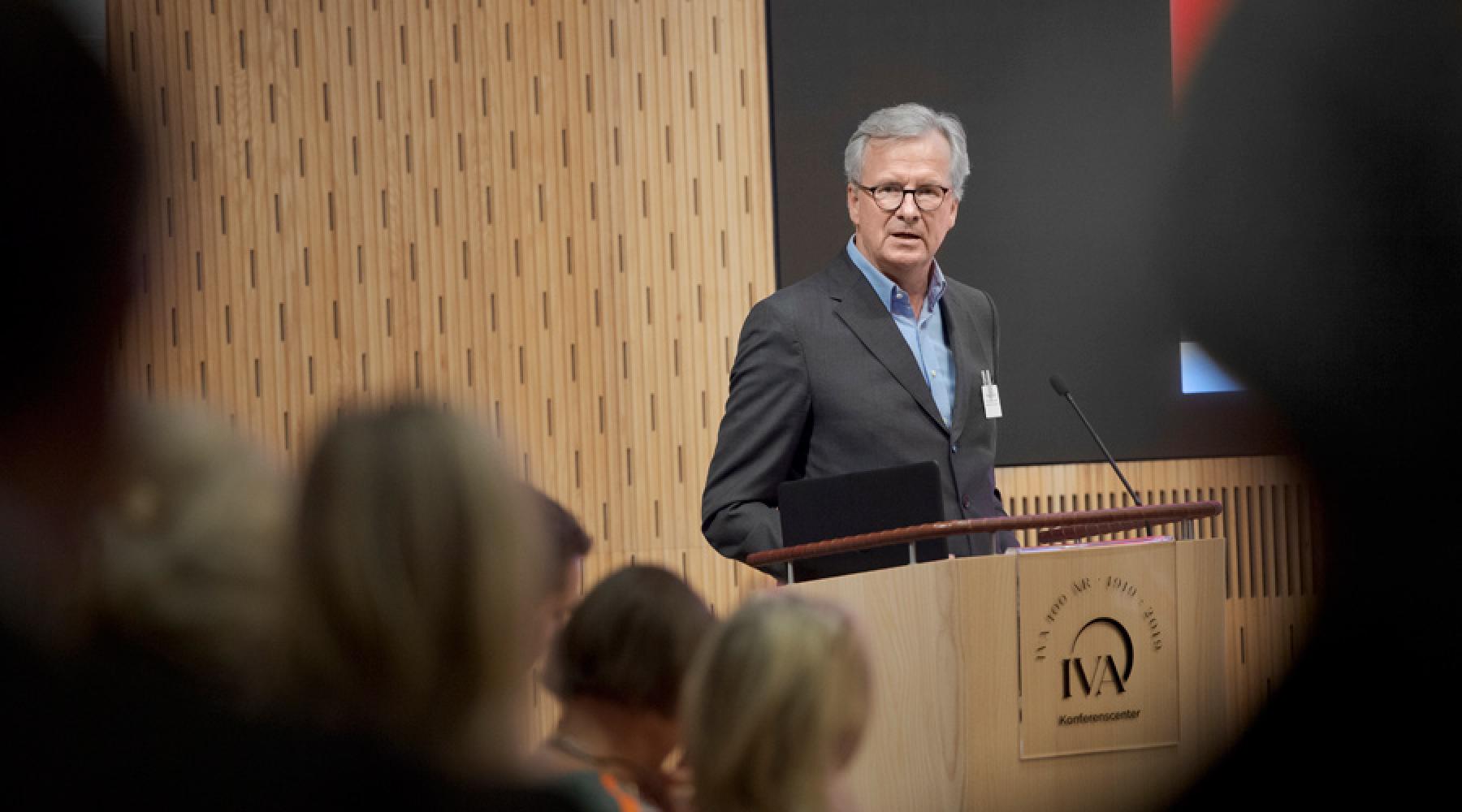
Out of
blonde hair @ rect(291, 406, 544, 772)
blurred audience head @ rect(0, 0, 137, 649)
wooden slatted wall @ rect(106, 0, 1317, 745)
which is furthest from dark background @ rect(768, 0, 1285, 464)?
blurred audience head @ rect(0, 0, 137, 649)

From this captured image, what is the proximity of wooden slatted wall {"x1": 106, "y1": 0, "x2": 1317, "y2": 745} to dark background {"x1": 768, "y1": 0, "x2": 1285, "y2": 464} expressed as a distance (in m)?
0.12

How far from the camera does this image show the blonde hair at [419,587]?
0.93 m

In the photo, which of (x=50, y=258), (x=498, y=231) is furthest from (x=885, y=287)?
(x=50, y=258)

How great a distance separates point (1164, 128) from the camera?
18.4 feet

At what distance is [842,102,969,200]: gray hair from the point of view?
3.67 metres

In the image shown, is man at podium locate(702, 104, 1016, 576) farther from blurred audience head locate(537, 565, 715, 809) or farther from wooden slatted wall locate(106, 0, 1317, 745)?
wooden slatted wall locate(106, 0, 1317, 745)

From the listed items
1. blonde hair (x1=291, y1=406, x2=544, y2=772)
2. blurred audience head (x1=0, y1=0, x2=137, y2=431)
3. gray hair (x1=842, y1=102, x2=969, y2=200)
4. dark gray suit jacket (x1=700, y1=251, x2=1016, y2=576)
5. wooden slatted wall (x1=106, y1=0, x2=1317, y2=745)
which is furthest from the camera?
wooden slatted wall (x1=106, y1=0, x2=1317, y2=745)

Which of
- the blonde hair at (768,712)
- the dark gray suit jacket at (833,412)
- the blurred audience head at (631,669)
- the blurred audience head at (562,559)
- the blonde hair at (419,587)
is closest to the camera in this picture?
the blonde hair at (419,587)

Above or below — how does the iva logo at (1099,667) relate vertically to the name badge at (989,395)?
below

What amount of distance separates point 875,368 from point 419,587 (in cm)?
258

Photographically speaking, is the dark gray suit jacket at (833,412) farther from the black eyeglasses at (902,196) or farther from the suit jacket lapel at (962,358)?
the black eyeglasses at (902,196)

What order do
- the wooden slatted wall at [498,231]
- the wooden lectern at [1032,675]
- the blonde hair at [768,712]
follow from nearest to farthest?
the blonde hair at [768,712] < the wooden lectern at [1032,675] < the wooden slatted wall at [498,231]

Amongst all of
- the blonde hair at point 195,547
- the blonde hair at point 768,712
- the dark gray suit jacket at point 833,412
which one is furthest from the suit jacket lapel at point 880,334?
the blonde hair at point 195,547

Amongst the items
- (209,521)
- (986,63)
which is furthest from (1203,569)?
(986,63)
